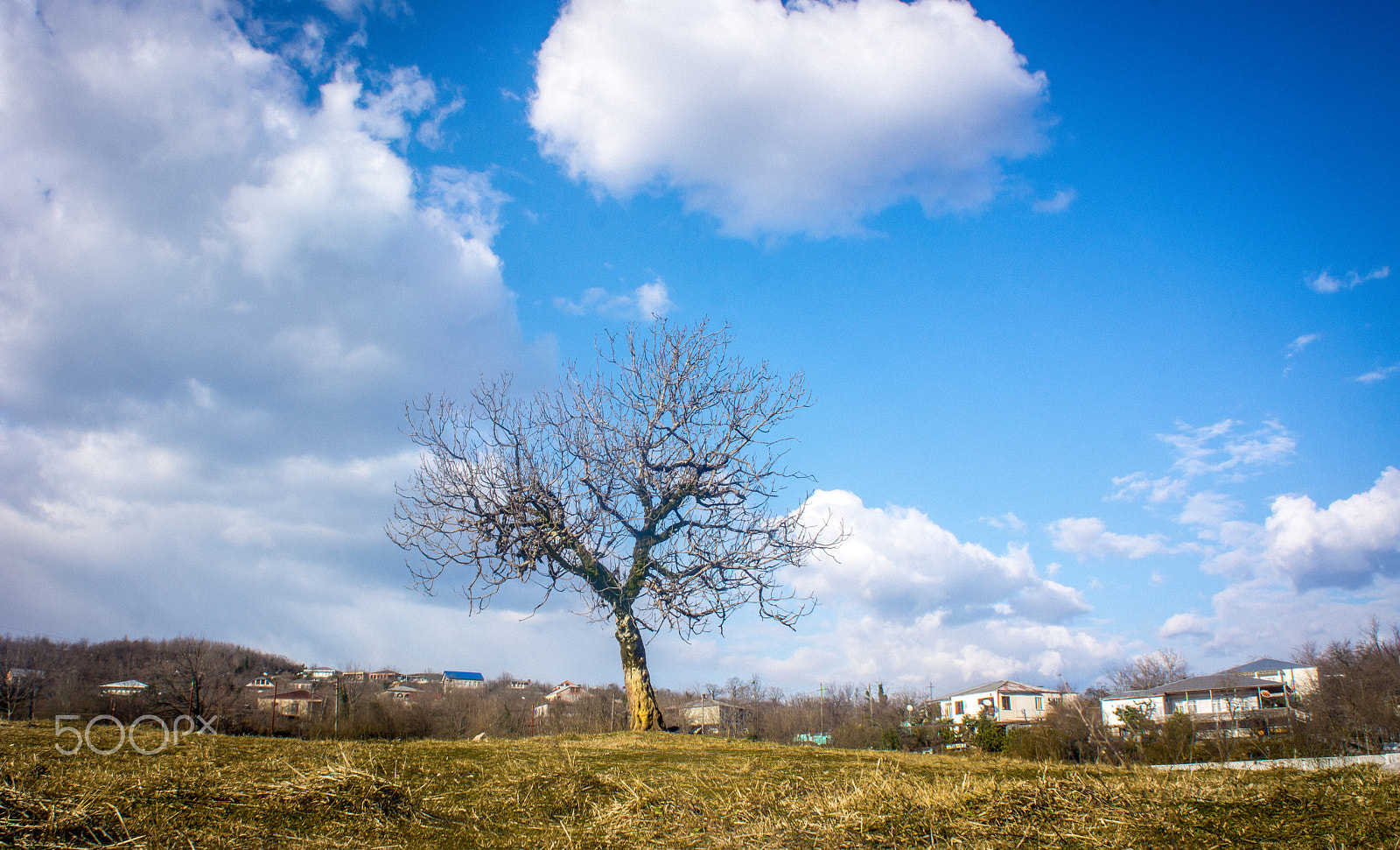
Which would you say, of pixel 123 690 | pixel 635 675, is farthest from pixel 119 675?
pixel 635 675

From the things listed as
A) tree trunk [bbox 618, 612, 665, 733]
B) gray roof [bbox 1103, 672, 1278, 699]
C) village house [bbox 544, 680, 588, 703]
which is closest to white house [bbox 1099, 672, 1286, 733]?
gray roof [bbox 1103, 672, 1278, 699]

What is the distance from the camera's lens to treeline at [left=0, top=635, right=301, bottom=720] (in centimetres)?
2138

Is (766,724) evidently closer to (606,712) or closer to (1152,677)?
(606,712)

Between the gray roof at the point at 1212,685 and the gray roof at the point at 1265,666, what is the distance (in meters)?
7.80

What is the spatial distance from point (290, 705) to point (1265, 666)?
7797 centimetres

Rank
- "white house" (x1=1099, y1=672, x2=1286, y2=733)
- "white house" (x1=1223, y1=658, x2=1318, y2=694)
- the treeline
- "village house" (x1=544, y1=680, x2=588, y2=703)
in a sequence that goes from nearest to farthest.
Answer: the treeline < "village house" (x1=544, y1=680, x2=588, y2=703) < "white house" (x1=1099, y1=672, x2=1286, y2=733) < "white house" (x1=1223, y1=658, x2=1318, y2=694)

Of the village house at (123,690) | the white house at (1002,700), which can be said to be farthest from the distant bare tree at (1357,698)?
the village house at (123,690)

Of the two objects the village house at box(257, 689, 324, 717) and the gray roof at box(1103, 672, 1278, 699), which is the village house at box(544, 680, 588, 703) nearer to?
the village house at box(257, 689, 324, 717)

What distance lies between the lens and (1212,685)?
172 feet

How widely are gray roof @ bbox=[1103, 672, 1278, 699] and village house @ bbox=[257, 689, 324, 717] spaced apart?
2082 inches

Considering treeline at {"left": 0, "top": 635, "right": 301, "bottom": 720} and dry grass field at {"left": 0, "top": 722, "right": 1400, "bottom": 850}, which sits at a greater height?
dry grass field at {"left": 0, "top": 722, "right": 1400, "bottom": 850}

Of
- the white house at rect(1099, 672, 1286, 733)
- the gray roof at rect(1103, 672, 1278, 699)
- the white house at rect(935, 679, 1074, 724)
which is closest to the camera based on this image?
the white house at rect(1099, 672, 1286, 733)

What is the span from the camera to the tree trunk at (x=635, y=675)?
12.4 m

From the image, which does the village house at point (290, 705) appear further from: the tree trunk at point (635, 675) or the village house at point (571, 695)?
the tree trunk at point (635, 675)
